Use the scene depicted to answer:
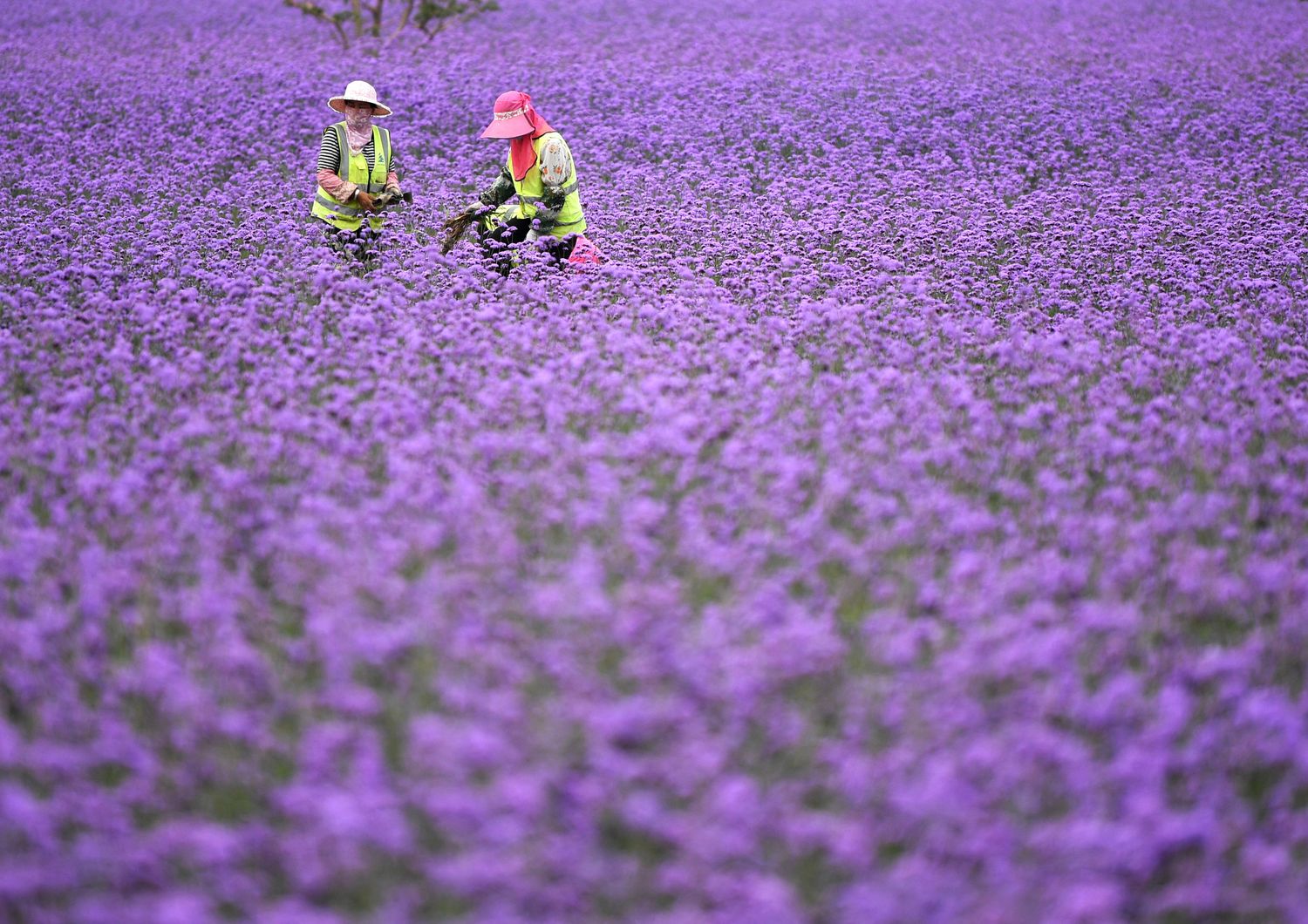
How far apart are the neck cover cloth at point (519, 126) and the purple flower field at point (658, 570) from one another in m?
0.77

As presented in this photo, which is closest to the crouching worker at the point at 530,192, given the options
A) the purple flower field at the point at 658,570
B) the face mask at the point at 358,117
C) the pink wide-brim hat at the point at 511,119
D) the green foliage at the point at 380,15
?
the pink wide-brim hat at the point at 511,119

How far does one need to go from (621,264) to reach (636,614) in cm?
437

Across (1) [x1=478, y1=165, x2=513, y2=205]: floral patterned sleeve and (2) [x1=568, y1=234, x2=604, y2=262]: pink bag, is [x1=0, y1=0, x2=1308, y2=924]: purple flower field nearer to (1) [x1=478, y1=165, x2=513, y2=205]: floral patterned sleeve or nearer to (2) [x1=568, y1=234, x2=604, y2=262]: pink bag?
(2) [x1=568, y1=234, x2=604, y2=262]: pink bag

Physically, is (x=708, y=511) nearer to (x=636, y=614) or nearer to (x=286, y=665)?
(x=636, y=614)

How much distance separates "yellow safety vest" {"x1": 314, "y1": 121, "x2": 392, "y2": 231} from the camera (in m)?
7.12

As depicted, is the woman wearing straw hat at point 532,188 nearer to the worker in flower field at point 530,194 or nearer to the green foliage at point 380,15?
the worker in flower field at point 530,194

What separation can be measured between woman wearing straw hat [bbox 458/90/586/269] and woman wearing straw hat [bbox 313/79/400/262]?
0.77m

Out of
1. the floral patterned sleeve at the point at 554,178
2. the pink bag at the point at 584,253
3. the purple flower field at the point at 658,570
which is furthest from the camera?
the pink bag at the point at 584,253

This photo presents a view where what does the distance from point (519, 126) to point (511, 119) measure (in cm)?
8

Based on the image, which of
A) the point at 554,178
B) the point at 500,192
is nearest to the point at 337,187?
the point at 500,192

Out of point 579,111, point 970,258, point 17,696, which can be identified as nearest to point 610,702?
point 17,696

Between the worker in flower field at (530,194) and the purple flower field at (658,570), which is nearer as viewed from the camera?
the purple flower field at (658,570)

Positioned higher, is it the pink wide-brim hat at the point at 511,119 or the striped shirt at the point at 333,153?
the pink wide-brim hat at the point at 511,119

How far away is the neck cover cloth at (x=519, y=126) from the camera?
6.79 meters
